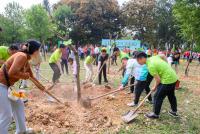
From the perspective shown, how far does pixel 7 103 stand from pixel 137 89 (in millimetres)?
4313

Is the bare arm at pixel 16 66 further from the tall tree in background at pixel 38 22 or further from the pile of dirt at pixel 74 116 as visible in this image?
the tall tree in background at pixel 38 22

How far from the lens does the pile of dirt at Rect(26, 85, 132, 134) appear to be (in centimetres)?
680

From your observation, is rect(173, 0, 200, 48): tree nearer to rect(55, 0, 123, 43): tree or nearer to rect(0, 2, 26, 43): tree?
rect(0, 2, 26, 43): tree

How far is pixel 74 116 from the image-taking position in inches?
293

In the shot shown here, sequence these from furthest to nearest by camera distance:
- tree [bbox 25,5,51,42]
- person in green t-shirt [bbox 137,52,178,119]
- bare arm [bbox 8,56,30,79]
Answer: tree [bbox 25,5,51,42] < person in green t-shirt [bbox 137,52,178,119] < bare arm [bbox 8,56,30,79]

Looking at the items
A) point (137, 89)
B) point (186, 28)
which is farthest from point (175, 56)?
point (137, 89)

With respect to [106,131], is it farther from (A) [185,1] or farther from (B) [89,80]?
(A) [185,1]

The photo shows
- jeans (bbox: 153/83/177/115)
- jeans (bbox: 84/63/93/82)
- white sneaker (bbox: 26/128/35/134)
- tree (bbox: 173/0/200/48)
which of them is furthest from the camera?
tree (bbox: 173/0/200/48)

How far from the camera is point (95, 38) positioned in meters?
43.9

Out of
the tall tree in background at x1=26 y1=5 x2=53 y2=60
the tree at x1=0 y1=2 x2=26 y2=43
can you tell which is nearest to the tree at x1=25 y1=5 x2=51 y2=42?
the tall tree in background at x1=26 y1=5 x2=53 y2=60

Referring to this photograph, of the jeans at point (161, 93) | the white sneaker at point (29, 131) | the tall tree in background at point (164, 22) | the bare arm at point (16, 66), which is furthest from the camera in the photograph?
the tall tree in background at point (164, 22)

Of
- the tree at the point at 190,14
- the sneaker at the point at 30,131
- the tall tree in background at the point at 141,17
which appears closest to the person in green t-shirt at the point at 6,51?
the sneaker at the point at 30,131

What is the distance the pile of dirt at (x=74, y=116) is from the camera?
6797mm

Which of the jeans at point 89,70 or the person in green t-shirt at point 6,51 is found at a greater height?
the person in green t-shirt at point 6,51
